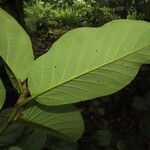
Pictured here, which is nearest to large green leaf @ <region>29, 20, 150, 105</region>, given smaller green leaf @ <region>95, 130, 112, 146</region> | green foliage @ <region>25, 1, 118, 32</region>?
smaller green leaf @ <region>95, 130, 112, 146</region>

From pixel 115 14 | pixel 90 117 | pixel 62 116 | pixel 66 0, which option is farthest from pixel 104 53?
pixel 66 0

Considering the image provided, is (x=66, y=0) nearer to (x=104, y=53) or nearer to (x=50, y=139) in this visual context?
(x=50, y=139)

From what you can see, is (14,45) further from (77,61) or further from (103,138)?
(103,138)

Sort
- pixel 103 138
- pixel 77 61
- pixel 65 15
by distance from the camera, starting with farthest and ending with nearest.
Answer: pixel 65 15, pixel 103 138, pixel 77 61

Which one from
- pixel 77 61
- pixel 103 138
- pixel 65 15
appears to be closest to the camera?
pixel 77 61

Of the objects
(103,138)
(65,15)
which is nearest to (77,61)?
(103,138)

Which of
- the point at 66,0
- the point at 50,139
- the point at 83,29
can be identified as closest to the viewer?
the point at 83,29

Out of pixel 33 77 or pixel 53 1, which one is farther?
pixel 53 1
